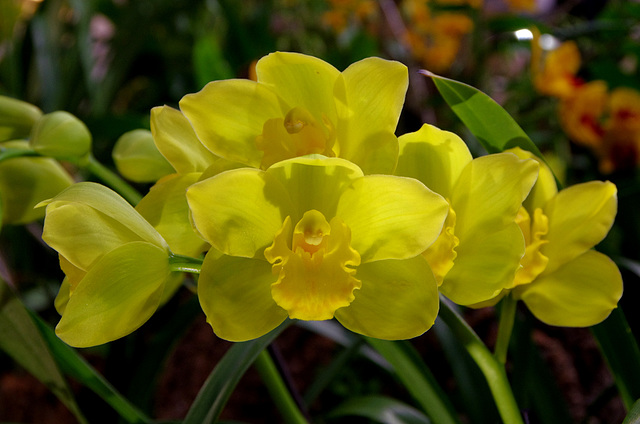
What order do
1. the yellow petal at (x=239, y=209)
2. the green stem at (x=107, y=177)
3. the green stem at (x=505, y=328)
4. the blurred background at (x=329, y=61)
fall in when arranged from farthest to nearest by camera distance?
1. the blurred background at (x=329, y=61)
2. the green stem at (x=107, y=177)
3. the green stem at (x=505, y=328)
4. the yellow petal at (x=239, y=209)

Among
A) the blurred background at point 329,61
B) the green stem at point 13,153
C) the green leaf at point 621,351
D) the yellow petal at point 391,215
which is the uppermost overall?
the yellow petal at point 391,215

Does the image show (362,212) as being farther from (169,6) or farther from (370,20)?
(370,20)

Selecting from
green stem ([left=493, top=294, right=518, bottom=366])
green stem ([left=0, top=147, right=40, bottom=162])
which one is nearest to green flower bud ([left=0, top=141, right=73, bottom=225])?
green stem ([left=0, top=147, right=40, bottom=162])

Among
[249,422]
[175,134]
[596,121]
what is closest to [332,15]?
[596,121]

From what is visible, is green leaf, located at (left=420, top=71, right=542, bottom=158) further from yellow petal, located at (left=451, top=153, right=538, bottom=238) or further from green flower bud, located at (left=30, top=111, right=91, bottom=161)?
green flower bud, located at (left=30, top=111, right=91, bottom=161)

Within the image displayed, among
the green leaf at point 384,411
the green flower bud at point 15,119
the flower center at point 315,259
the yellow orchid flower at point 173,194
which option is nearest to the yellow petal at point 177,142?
the yellow orchid flower at point 173,194

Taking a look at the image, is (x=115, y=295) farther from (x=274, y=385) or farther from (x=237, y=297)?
(x=274, y=385)

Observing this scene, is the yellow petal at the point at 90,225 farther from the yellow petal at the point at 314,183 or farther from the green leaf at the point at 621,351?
the green leaf at the point at 621,351
